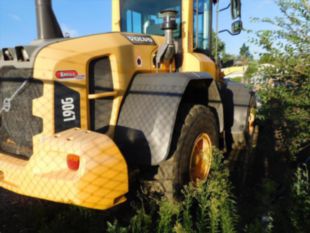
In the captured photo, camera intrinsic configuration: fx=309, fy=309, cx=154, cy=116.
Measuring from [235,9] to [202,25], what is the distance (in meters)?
0.50

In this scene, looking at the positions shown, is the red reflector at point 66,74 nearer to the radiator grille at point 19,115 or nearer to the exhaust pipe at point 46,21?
→ the radiator grille at point 19,115

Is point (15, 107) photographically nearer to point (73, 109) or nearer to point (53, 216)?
point (73, 109)

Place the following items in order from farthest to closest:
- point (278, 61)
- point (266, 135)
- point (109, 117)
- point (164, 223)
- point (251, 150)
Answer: point (266, 135), point (251, 150), point (278, 61), point (109, 117), point (164, 223)

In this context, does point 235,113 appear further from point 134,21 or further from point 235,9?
point 134,21

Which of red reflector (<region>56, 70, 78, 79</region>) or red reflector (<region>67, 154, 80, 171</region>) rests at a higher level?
red reflector (<region>56, 70, 78, 79</region>)

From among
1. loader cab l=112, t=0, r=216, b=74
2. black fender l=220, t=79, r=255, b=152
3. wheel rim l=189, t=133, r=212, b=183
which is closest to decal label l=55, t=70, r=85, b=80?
wheel rim l=189, t=133, r=212, b=183

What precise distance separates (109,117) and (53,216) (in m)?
1.11

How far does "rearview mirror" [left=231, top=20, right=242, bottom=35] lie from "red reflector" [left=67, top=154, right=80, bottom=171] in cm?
313

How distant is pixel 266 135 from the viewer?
5.11 m

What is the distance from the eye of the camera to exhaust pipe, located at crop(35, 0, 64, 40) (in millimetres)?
2936

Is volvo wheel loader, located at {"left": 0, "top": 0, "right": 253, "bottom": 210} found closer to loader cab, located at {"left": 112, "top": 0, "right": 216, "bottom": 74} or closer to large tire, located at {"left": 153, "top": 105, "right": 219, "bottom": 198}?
large tire, located at {"left": 153, "top": 105, "right": 219, "bottom": 198}

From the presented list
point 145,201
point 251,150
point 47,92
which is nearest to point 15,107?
point 47,92

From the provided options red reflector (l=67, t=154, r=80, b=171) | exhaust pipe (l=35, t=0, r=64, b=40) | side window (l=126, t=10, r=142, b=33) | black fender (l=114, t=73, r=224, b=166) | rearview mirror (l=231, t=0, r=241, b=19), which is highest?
rearview mirror (l=231, t=0, r=241, b=19)

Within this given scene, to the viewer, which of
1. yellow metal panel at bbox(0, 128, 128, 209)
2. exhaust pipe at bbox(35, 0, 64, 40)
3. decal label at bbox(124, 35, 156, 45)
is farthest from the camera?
decal label at bbox(124, 35, 156, 45)
